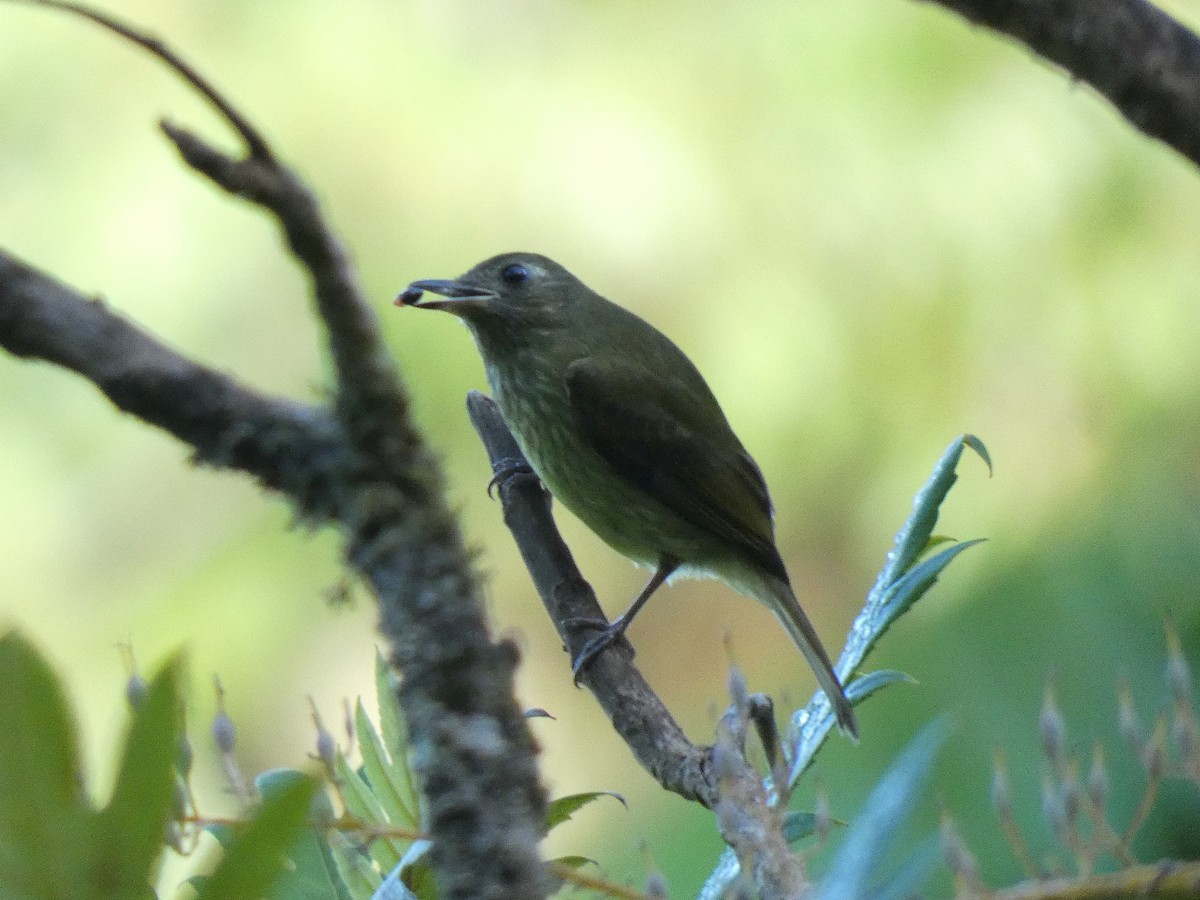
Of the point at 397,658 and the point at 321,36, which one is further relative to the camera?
the point at 321,36

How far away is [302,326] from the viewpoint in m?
4.07

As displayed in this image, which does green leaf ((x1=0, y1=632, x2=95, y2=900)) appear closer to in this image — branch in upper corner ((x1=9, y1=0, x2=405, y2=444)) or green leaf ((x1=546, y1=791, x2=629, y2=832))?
branch in upper corner ((x1=9, y1=0, x2=405, y2=444))

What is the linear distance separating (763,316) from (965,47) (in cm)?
90

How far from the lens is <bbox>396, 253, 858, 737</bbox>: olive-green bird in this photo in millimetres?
2521

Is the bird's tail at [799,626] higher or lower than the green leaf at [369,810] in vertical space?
higher

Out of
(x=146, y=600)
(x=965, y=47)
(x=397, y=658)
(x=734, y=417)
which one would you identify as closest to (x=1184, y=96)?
(x=397, y=658)

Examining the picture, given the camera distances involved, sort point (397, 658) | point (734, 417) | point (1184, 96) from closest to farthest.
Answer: point (397, 658) → point (1184, 96) → point (734, 417)

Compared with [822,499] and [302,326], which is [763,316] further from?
[302,326]

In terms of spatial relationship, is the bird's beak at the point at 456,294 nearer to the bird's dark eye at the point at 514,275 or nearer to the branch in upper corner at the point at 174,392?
the bird's dark eye at the point at 514,275

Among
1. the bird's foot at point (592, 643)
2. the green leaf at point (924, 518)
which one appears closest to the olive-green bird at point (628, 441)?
the bird's foot at point (592, 643)

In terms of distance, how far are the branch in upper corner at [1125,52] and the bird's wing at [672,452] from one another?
151 cm

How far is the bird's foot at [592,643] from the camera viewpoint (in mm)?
1674

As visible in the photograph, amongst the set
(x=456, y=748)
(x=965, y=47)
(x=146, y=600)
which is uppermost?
(x=965, y=47)

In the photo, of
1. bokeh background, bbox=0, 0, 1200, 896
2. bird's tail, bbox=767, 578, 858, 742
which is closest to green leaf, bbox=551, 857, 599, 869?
bird's tail, bbox=767, 578, 858, 742
